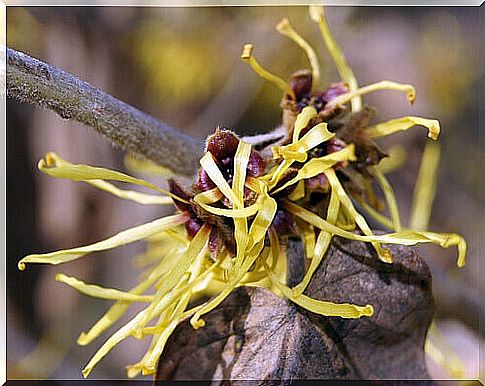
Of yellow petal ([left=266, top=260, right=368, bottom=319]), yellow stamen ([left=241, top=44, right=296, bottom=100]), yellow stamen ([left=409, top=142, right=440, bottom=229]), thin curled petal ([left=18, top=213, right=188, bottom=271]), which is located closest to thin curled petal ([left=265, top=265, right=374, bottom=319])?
yellow petal ([left=266, top=260, right=368, bottom=319])

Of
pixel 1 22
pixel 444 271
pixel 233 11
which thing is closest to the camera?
pixel 1 22

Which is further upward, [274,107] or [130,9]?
[130,9]

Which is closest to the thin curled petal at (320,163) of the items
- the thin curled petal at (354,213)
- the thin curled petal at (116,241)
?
the thin curled petal at (354,213)

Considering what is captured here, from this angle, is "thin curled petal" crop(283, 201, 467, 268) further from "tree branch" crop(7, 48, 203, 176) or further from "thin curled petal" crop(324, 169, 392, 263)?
"tree branch" crop(7, 48, 203, 176)

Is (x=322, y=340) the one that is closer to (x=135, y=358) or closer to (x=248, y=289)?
(x=248, y=289)

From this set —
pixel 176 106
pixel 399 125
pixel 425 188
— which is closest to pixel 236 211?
pixel 399 125

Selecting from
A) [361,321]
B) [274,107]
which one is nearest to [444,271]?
[274,107]
